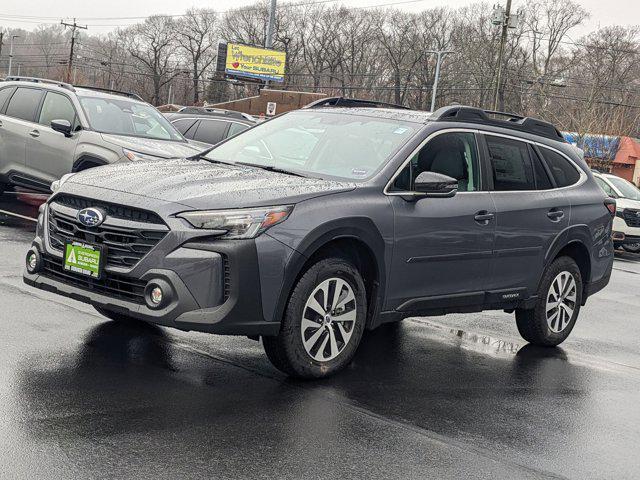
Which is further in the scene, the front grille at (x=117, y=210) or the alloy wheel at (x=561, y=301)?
the alloy wheel at (x=561, y=301)

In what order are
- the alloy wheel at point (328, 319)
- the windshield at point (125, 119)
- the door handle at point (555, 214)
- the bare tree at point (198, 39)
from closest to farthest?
the alloy wheel at point (328, 319), the door handle at point (555, 214), the windshield at point (125, 119), the bare tree at point (198, 39)

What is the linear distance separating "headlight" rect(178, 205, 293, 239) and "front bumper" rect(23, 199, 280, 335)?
0.19 ft

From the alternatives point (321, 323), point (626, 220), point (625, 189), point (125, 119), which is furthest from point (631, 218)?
point (321, 323)

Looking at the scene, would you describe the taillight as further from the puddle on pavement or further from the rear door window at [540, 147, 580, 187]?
the puddle on pavement

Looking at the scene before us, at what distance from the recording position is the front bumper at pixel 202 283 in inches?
206

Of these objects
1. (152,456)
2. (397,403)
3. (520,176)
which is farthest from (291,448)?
(520,176)

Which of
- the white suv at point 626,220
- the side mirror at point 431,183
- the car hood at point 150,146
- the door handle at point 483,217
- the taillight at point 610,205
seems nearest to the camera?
the side mirror at point 431,183

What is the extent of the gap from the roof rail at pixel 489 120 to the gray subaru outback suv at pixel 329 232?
2 cm

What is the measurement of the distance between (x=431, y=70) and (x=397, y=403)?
3743 inches

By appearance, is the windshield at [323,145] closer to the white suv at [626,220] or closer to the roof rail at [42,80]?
the roof rail at [42,80]

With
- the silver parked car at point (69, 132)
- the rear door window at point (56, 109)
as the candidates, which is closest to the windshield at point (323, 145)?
the silver parked car at point (69, 132)

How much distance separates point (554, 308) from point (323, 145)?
2.65m

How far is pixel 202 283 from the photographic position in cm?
523

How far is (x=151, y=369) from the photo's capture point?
5.69 metres
